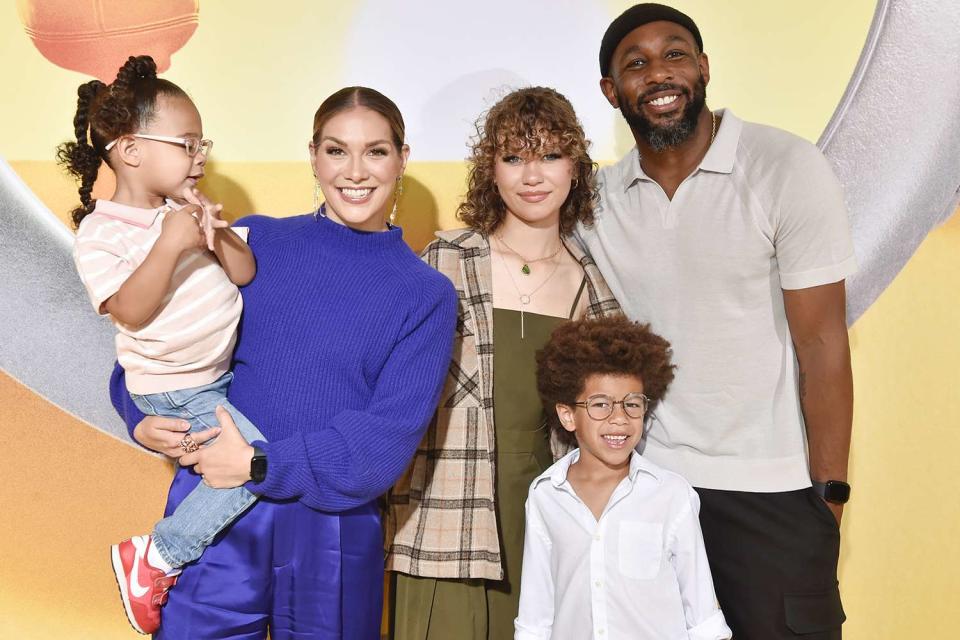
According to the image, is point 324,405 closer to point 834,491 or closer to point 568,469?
point 568,469

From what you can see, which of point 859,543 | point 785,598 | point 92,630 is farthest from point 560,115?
point 92,630

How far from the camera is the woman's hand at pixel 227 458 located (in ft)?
6.79

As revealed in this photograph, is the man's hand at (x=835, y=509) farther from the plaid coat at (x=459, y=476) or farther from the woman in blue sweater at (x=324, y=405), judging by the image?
the woman in blue sweater at (x=324, y=405)

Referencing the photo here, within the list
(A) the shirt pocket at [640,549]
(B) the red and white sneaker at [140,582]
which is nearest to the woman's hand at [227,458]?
(B) the red and white sneaker at [140,582]

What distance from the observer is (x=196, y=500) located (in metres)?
2.14

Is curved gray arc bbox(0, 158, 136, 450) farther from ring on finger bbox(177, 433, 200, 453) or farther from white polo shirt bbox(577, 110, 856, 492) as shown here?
white polo shirt bbox(577, 110, 856, 492)

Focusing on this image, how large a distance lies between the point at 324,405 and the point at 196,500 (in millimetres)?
371

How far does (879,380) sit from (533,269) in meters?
1.55

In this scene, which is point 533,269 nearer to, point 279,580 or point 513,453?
point 513,453

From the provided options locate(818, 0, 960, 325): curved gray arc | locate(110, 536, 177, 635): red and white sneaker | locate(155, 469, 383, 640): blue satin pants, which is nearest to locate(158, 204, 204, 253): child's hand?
locate(155, 469, 383, 640): blue satin pants

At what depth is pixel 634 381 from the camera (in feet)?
8.18

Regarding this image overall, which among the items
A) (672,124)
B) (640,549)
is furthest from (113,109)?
(640,549)

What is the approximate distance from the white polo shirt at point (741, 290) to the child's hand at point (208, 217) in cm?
123

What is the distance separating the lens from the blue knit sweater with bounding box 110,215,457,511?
212 cm
